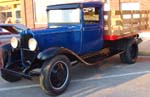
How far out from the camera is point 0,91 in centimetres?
681

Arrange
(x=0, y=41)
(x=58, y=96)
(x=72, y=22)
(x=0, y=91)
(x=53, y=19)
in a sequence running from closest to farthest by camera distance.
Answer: (x=58, y=96)
(x=0, y=91)
(x=72, y=22)
(x=53, y=19)
(x=0, y=41)

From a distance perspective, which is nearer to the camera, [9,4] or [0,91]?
[0,91]

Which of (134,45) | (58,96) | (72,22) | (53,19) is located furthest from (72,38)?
(134,45)

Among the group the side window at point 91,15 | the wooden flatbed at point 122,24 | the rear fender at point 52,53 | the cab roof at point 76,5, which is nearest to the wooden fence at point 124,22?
the wooden flatbed at point 122,24

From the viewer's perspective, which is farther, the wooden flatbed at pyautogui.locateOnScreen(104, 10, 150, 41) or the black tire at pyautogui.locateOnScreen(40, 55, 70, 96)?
the wooden flatbed at pyautogui.locateOnScreen(104, 10, 150, 41)

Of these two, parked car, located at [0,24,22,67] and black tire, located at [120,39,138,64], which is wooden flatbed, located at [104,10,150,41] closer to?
black tire, located at [120,39,138,64]

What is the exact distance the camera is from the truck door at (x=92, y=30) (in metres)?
7.68

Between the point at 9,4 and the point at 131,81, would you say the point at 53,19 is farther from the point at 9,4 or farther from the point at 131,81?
the point at 9,4

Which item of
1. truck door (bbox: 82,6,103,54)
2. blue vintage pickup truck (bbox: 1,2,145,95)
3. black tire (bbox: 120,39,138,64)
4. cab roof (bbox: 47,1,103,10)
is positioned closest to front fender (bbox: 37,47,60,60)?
blue vintage pickup truck (bbox: 1,2,145,95)

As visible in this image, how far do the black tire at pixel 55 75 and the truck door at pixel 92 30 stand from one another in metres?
1.23

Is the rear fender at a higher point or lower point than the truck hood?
lower

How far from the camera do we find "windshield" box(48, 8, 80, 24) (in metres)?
7.66

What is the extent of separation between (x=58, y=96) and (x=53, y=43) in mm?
1277

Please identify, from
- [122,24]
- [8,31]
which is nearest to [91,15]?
[122,24]
